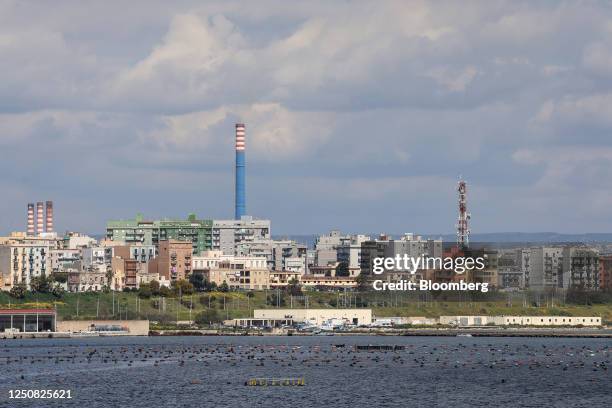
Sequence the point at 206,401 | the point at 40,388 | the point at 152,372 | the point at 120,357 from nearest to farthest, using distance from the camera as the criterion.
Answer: the point at 206,401
the point at 40,388
the point at 152,372
the point at 120,357

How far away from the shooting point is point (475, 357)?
560ft

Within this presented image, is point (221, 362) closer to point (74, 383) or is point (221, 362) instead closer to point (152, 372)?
point (152, 372)

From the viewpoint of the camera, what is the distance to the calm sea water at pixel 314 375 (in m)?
116

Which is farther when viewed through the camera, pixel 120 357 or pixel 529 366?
pixel 120 357

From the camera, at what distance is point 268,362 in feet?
521

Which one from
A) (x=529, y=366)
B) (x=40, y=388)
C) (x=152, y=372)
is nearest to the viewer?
(x=40, y=388)

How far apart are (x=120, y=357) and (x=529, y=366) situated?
4654 cm

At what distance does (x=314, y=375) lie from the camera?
140 m

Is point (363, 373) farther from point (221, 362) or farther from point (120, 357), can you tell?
point (120, 357)

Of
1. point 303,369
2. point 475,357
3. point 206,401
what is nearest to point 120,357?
point 303,369

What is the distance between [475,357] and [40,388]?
204 ft

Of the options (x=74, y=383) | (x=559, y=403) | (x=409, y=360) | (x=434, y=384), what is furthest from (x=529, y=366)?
(x=74, y=383)

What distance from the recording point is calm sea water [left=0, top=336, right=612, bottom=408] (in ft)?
382

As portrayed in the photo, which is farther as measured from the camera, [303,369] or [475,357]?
[475,357]
